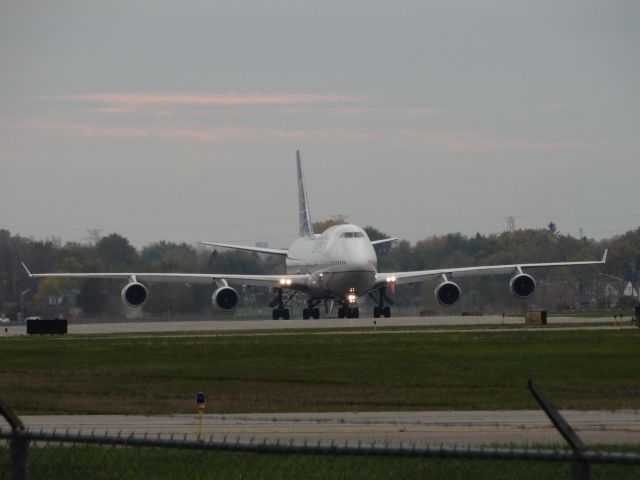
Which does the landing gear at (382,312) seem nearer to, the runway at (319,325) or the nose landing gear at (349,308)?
the nose landing gear at (349,308)

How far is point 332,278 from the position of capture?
84750mm

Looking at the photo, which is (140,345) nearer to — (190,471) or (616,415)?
(616,415)

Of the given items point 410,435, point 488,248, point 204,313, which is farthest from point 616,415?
point 488,248

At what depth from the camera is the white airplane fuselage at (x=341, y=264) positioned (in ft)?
273

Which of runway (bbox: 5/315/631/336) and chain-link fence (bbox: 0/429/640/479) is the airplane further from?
chain-link fence (bbox: 0/429/640/479)

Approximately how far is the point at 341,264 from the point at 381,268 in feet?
90.4

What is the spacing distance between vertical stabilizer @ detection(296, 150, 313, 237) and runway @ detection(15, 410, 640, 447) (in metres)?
75.3

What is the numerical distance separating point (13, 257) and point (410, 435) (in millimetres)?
97288

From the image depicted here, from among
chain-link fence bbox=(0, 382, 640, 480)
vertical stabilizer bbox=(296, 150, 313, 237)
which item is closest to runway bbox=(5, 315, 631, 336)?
vertical stabilizer bbox=(296, 150, 313, 237)

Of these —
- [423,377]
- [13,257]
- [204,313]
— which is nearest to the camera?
[423,377]

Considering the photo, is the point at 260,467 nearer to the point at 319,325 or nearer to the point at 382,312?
the point at 319,325

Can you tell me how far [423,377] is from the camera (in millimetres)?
35938

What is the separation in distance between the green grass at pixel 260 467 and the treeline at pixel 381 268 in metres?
75.4

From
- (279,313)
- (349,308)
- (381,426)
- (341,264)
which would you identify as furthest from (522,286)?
(381,426)
